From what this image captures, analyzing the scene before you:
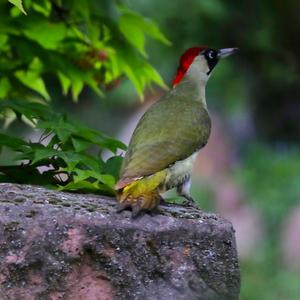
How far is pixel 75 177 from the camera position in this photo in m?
2.91

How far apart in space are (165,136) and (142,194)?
40 centimetres

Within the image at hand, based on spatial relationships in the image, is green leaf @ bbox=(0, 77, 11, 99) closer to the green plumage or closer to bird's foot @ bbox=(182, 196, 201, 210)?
the green plumage

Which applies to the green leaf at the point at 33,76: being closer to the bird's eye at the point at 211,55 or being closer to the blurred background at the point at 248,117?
the bird's eye at the point at 211,55

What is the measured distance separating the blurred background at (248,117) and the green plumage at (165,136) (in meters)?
3.10

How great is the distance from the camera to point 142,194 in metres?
2.96

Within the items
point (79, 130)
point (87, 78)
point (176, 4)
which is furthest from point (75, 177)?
point (176, 4)

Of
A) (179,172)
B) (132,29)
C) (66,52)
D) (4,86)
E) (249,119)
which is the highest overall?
(132,29)

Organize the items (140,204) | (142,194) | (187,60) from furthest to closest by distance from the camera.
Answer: (187,60) < (142,194) < (140,204)

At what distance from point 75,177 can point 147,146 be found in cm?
40

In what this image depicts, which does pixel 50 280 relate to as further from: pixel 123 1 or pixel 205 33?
pixel 205 33

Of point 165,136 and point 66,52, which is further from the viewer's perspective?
point 66,52

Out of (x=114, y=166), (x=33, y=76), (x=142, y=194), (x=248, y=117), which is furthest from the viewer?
(x=248, y=117)

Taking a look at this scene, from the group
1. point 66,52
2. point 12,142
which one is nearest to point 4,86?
point 66,52

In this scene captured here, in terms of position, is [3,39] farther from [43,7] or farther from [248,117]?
[248,117]
